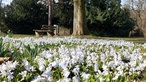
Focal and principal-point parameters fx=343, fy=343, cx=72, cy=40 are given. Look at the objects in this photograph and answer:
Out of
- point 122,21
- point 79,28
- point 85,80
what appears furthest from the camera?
point 122,21

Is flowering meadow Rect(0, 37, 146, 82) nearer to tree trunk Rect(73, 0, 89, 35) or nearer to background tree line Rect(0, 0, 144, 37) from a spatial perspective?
tree trunk Rect(73, 0, 89, 35)

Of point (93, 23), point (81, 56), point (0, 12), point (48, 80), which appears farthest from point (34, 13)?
point (48, 80)

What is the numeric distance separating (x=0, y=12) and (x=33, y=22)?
361 centimetres

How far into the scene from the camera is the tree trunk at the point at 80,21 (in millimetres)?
18547

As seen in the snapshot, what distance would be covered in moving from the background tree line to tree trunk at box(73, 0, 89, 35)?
1310 cm

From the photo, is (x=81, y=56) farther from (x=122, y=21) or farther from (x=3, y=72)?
(x=122, y=21)

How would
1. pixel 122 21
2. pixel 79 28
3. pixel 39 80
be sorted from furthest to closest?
pixel 122 21, pixel 79 28, pixel 39 80

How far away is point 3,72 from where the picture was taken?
12.6 feet

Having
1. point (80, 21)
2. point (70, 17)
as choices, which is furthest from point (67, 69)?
point (70, 17)

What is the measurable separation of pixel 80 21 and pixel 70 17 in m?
16.3

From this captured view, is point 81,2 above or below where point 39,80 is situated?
above

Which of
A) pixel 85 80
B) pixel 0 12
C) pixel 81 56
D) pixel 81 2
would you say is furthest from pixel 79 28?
pixel 0 12

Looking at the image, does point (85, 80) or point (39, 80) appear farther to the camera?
point (85, 80)

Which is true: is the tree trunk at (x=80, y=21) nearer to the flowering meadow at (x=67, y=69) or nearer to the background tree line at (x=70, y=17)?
the flowering meadow at (x=67, y=69)
